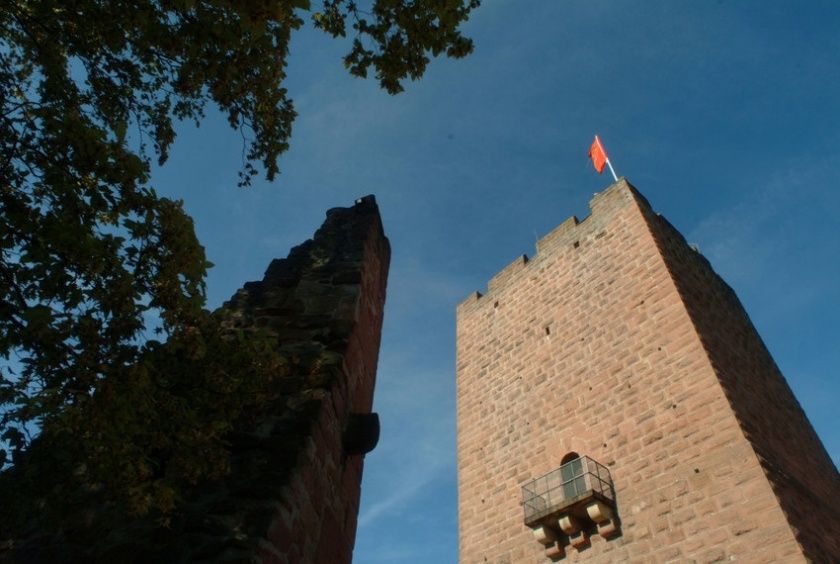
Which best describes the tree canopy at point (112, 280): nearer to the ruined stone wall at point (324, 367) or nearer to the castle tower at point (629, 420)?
the ruined stone wall at point (324, 367)

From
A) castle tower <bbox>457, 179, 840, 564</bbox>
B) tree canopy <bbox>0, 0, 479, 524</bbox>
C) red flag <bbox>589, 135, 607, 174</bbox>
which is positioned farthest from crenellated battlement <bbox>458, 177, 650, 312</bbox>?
tree canopy <bbox>0, 0, 479, 524</bbox>

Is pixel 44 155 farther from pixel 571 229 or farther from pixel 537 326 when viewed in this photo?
pixel 571 229

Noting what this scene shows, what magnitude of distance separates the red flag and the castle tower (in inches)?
128

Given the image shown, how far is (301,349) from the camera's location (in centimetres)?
383

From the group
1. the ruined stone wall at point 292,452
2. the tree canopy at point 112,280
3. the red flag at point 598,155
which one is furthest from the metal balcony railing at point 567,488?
the red flag at point 598,155

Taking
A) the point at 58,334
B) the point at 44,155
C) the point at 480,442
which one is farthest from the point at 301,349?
the point at 480,442

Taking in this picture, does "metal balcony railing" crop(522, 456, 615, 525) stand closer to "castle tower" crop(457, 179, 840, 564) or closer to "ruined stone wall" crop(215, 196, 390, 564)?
"castle tower" crop(457, 179, 840, 564)

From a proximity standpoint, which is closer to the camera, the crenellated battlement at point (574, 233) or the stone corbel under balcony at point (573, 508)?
the stone corbel under balcony at point (573, 508)

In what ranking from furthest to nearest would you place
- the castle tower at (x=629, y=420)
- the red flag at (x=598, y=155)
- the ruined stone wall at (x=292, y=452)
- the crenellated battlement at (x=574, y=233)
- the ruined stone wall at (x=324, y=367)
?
the red flag at (x=598, y=155) → the crenellated battlement at (x=574, y=233) → the castle tower at (x=629, y=420) → the ruined stone wall at (x=324, y=367) → the ruined stone wall at (x=292, y=452)

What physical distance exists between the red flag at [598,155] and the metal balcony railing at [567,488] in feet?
30.4

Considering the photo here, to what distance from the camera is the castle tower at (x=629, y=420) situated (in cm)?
731

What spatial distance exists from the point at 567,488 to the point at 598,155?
10241mm

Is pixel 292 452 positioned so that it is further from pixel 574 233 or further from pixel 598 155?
pixel 598 155

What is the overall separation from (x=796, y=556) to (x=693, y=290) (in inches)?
209
